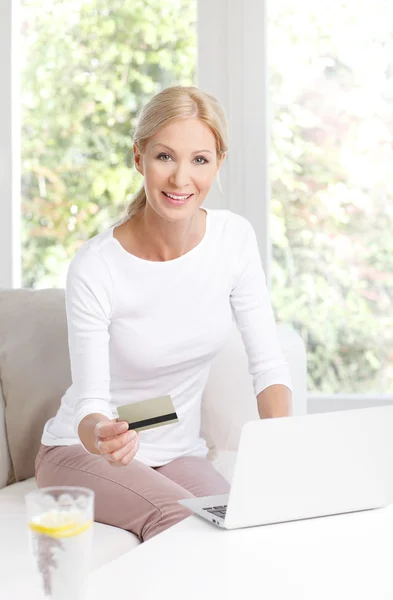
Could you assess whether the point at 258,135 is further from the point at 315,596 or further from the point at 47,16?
the point at 315,596

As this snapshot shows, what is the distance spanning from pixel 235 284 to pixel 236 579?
1.08 m

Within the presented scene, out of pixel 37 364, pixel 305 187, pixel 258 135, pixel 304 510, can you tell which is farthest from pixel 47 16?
pixel 304 510

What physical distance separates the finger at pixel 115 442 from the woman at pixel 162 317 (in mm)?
309

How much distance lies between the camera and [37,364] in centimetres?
229

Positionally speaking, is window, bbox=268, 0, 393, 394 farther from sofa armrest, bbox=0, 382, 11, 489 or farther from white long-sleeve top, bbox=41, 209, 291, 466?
sofa armrest, bbox=0, 382, 11, 489

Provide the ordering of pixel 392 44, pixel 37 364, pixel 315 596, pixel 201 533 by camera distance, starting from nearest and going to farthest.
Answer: pixel 315 596 < pixel 201 533 < pixel 37 364 < pixel 392 44

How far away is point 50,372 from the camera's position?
2.29 m

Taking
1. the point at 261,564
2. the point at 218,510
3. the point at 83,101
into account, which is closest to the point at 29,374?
the point at 218,510

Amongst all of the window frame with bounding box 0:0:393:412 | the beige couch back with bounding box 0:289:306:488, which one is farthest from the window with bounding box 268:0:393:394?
the beige couch back with bounding box 0:289:306:488

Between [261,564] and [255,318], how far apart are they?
0.98 meters

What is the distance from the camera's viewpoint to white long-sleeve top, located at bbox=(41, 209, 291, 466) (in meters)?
1.88

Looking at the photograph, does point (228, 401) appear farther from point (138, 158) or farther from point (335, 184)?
point (335, 184)

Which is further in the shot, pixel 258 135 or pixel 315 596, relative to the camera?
pixel 258 135

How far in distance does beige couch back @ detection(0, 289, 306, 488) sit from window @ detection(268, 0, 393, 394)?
0.73m
